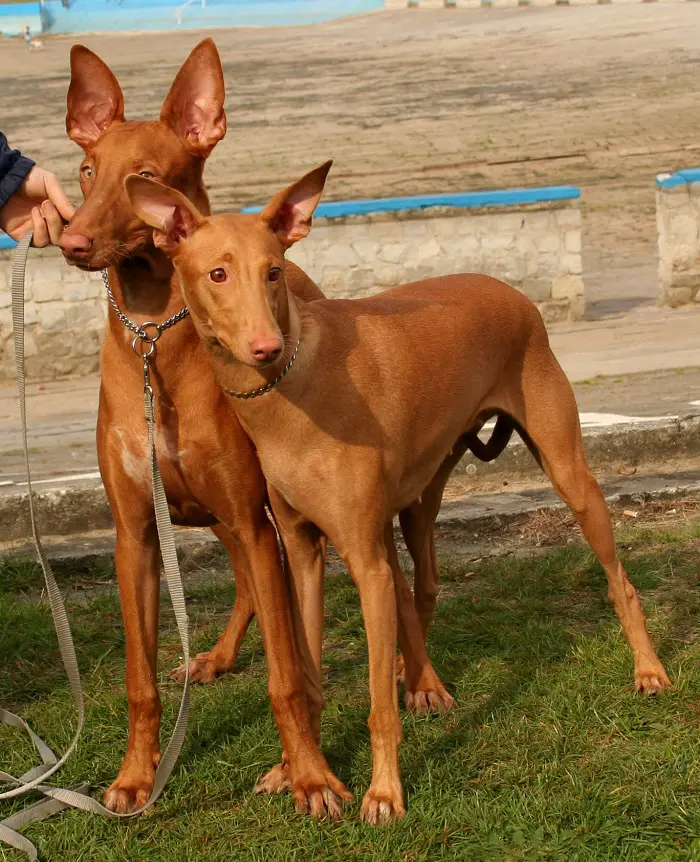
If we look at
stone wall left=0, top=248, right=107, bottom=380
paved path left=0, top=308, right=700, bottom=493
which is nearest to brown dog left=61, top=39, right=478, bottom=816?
paved path left=0, top=308, right=700, bottom=493

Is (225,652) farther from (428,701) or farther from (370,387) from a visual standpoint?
(370,387)

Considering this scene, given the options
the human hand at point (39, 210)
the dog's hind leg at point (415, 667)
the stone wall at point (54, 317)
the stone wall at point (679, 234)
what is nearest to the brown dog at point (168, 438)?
the human hand at point (39, 210)

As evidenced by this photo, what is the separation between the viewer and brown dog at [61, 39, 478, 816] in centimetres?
368

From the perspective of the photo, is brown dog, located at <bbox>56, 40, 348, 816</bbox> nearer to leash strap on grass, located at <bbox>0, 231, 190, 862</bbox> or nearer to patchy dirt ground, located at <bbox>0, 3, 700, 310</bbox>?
leash strap on grass, located at <bbox>0, 231, 190, 862</bbox>

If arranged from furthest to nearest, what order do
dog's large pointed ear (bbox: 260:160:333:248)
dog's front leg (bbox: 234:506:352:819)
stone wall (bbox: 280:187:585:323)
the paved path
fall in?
stone wall (bbox: 280:187:585:323)
the paved path
dog's front leg (bbox: 234:506:352:819)
dog's large pointed ear (bbox: 260:160:333:248)

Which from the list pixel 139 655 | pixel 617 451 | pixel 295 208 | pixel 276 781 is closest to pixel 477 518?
pixel 617 451

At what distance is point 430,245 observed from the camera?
12.1 meters

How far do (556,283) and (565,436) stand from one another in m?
8.15

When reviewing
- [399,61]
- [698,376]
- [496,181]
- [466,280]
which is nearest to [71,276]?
[698,376]

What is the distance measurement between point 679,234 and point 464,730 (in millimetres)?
→ 9047

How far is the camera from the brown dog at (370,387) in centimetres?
335

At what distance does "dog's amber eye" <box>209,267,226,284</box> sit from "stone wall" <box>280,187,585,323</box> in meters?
8.60

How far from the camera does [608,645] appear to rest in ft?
15.8

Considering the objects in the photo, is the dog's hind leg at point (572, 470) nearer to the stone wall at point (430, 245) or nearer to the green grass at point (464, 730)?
the green grass at point (464, 730)
